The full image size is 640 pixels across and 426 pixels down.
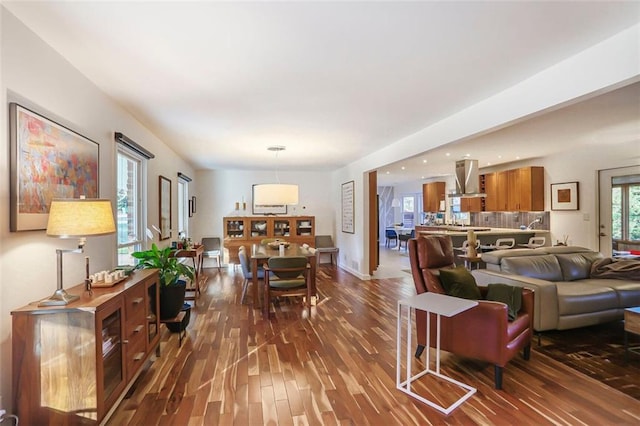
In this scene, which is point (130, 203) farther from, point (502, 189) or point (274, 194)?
point (502, 189)

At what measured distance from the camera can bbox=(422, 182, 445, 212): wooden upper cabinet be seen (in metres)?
9.55

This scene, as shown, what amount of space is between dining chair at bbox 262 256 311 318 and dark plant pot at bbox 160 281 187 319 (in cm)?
106

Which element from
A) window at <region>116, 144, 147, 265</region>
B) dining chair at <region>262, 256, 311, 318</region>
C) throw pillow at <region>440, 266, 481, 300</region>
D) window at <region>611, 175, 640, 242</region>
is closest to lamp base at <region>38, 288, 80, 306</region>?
window at <region>116, 144, 147, 265</region>

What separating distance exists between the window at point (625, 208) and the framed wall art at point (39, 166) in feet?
24.7

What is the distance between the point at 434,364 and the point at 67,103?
345 centimetres

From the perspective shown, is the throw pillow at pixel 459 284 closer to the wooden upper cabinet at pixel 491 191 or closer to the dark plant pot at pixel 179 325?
the dark plant pot at pixel 179 325

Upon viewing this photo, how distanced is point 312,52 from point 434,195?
8.33 meters

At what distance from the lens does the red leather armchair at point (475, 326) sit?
2383 millimetres

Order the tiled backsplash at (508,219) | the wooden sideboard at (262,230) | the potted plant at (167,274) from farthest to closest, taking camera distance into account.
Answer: the wooden sideboard at (262,230), the tiled backsplash at (508,219), the potted plant at (167,274)

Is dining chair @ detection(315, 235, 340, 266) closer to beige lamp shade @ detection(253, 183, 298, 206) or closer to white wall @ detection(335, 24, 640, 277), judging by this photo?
beige lamp shade @ detection(253, 183, 298, 206)

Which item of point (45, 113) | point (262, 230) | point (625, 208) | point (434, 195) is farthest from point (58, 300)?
point (434, 195)

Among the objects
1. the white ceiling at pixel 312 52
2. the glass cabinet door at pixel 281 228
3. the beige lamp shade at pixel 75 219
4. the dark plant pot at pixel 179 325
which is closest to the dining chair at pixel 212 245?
the glass cabinet door at pixel 281 228

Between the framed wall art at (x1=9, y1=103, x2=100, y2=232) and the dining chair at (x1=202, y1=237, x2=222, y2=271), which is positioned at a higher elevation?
the framed wall art at (x1=9, y1=103, x2=100, y2=232)

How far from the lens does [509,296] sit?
9.05 ft
